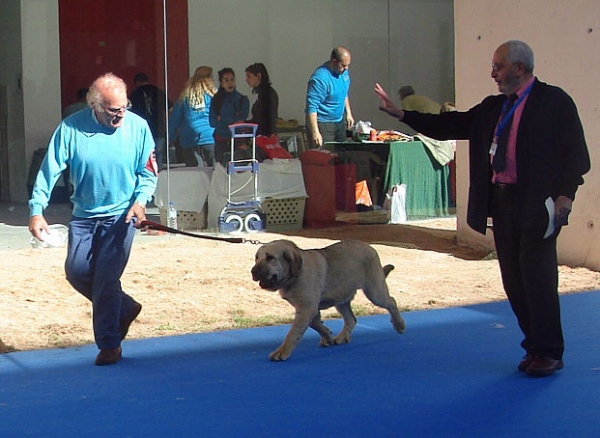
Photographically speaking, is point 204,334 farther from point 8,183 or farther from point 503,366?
point 8,183

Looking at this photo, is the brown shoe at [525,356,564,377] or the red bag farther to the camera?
the red bag

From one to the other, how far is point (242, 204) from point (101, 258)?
6630 millimetres

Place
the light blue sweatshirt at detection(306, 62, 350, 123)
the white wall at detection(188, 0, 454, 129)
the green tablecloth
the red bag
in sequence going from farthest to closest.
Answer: the green tablecloth → the light blue sweatshirt at detection(306, 62, 350, 123) → the red bag → the white wall at detection(188, 0, 454, 129)

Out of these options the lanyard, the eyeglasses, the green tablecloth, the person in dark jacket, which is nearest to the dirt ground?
the green tablecloth

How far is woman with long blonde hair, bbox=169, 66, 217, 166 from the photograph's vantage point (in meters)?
12.9

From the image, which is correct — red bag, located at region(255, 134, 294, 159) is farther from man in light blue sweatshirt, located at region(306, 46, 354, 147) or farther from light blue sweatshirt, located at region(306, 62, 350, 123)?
light blue sweatshirt, located at region(306, 62, 350, 123)

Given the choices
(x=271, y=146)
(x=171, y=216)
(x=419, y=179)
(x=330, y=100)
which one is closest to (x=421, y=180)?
(x=419, y=179)

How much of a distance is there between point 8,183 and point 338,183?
444 cm

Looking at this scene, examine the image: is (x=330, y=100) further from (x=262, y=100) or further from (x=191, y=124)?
(x=191, y=124)

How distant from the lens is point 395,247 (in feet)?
42.3

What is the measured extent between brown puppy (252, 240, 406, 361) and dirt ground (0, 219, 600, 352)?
1220 millimetres

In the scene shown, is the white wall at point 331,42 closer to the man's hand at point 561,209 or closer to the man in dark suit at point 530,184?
the man in dark suit at point 530,184

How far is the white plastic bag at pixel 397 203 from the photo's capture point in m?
14.6

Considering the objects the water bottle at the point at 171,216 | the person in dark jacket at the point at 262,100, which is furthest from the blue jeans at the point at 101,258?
the person in dark jacket at the point at 262,100
